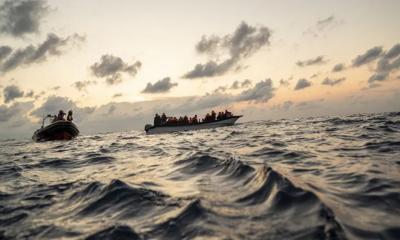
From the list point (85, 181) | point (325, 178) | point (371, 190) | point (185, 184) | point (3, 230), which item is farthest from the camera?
point (85, 181)

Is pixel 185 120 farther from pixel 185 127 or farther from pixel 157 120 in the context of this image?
pixel 157 120

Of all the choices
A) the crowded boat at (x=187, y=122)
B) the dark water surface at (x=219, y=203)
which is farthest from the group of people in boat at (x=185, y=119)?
the dark water surface at (x=219, y=203)

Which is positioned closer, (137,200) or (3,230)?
(3,230)

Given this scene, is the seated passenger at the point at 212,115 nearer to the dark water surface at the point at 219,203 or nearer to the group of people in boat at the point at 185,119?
the group of people in boat at the point at 185,119

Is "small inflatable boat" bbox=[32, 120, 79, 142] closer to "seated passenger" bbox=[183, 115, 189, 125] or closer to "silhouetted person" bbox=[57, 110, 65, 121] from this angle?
"silhouetted person" bbox=[57, 110, 65, 121]

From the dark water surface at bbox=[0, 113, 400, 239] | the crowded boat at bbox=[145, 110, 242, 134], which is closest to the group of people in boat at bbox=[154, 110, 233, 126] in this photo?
the crowded boat at bbox=[145, 110, 242, 134]

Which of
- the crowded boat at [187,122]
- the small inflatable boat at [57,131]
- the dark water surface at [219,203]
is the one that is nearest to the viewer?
the dark water surface at [219,203]

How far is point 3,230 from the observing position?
Result: 4.95 metres

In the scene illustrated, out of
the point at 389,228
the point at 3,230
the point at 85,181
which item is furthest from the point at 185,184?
the point at 389,228

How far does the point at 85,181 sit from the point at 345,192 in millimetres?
6634

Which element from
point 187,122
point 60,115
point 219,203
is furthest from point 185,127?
point 219,203

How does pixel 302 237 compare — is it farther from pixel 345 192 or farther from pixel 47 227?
pixel 47 227

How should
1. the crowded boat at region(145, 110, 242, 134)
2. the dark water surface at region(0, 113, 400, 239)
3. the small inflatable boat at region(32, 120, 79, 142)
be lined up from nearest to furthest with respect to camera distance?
the dark water surface at region(0, 113, 400, 239) < the small inflatable boat at region(32, 120, 79, 142) < the crowded boat at region(145, 110, 242, 134)

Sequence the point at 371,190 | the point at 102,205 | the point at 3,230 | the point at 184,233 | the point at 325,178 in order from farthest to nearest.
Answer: the point at 325,178, the point at 102,205, the point at 371,190, the point at 3,230, the point at 184,233
